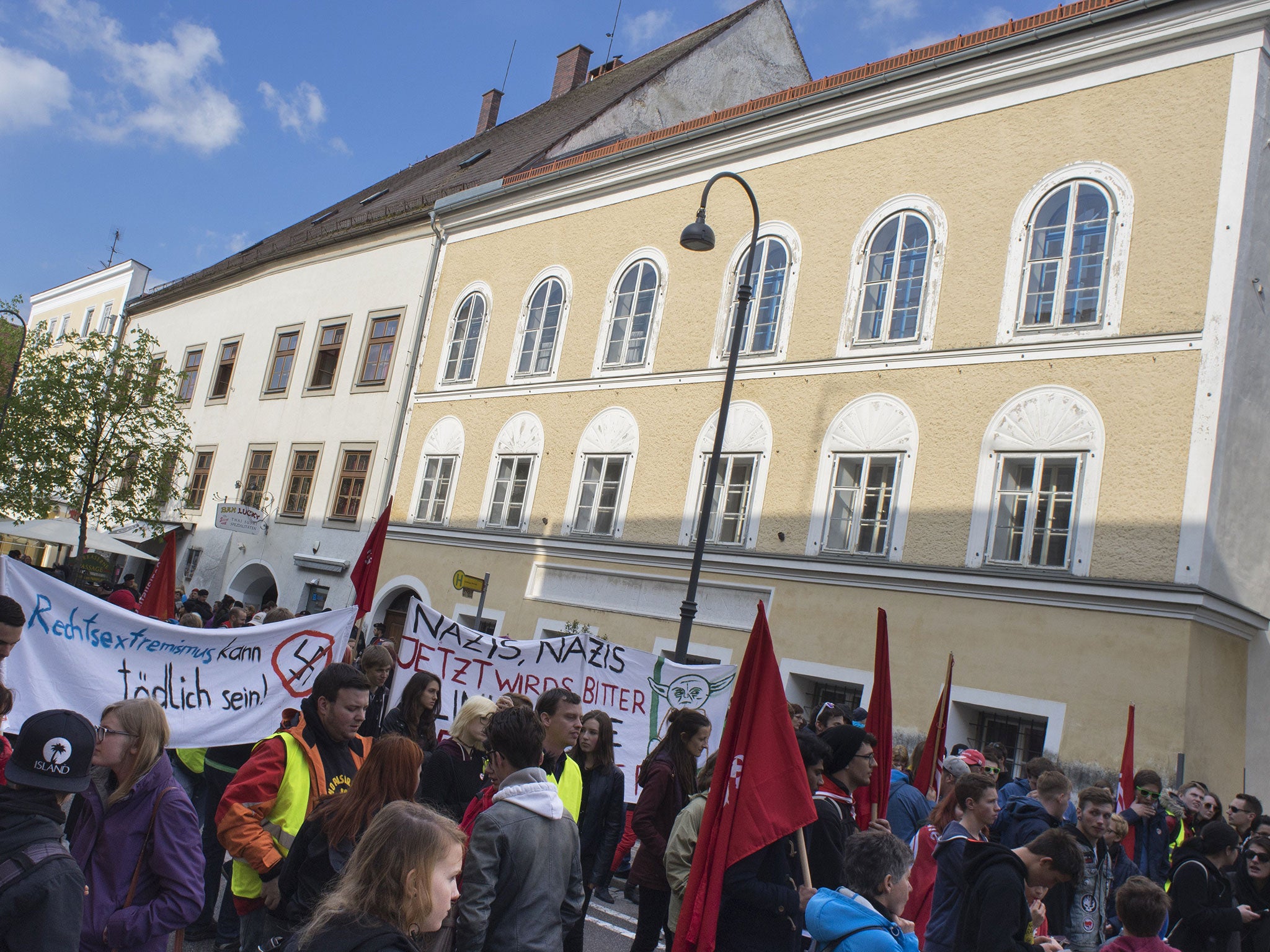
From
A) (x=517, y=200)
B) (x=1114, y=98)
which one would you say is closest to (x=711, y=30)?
(x=517, y=200)

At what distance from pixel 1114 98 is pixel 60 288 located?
157ft

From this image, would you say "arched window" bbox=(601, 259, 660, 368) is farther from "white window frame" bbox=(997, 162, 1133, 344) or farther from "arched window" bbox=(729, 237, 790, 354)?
"white window frame" bbox=(997, 162, 1133, 344)

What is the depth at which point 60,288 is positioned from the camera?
1944 inches

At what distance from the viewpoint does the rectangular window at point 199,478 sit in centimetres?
3250

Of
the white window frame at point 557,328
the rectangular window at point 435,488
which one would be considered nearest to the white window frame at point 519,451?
the white window frame at point 557,328

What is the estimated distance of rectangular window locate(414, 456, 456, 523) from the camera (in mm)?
24281

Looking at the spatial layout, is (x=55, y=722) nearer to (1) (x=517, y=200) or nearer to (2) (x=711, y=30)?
(1) (x=517, y=200)

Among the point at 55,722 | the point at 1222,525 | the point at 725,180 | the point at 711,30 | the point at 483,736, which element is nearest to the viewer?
the point at 55,722

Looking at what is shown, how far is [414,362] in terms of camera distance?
1035 inches

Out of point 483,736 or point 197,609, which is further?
point 197,609

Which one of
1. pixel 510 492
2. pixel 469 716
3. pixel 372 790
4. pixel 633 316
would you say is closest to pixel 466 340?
pixel 510 492

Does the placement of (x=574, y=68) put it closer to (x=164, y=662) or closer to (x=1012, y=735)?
(x=1012, y=735)

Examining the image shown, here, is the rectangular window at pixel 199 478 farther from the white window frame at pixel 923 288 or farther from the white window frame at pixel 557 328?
the white window frame at pixel 923 288

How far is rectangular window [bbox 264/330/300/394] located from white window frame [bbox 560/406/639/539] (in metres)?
13.0
